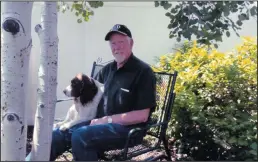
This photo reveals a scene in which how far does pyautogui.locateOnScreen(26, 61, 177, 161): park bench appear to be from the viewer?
261 cm

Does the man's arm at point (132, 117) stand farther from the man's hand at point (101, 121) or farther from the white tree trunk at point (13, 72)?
the white tree trunk at point (13, 72)

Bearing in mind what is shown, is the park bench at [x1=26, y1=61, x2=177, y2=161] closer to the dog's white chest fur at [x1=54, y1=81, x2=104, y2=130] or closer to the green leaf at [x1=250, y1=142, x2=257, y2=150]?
the dog's white chest fur at [x1=54, y1=81, x2=104, y2=130]

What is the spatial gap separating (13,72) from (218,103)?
169 centimetres

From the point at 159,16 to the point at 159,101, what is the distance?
2.71ft

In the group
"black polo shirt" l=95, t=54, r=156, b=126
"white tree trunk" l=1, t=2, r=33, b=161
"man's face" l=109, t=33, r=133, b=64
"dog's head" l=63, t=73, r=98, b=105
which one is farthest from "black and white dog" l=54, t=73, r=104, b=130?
"white tree trunk" l=1, t=2, r=33, b=161

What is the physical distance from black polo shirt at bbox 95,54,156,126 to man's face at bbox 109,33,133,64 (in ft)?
0.18

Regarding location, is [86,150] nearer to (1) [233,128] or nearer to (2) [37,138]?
(2) [37,138]

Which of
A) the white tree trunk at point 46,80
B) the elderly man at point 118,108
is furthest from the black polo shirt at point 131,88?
the white tree trunk at point 46,80

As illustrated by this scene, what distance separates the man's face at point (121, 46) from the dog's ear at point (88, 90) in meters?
0.34

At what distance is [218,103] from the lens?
279cm

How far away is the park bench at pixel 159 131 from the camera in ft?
8.55

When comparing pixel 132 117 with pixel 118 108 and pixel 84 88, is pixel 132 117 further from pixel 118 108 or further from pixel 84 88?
pixel 84 88

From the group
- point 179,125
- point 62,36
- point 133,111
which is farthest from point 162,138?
point 62,36

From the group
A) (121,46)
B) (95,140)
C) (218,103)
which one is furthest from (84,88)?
(218,103)
